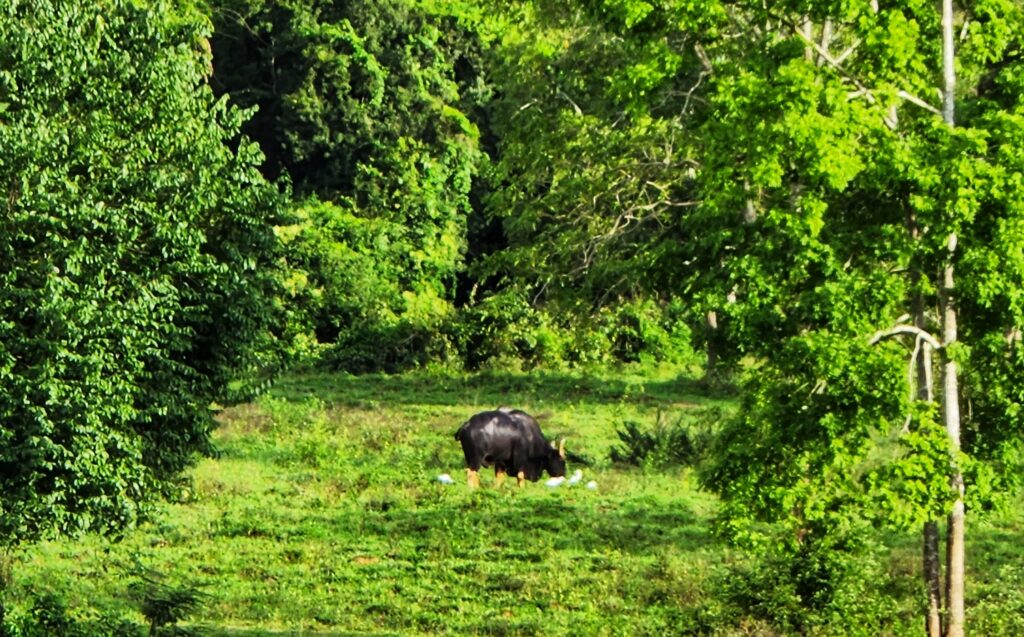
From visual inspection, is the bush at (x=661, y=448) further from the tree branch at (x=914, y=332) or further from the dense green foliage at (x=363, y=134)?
the dense green foliage at (x=363, y=134)

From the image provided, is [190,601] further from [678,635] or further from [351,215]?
[351,215]

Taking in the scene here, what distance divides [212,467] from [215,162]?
10024 mm

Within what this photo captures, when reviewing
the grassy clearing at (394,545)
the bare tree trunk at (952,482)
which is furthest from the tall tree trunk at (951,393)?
the grassy clearing at (394,545)

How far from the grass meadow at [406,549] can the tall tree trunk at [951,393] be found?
1725mm

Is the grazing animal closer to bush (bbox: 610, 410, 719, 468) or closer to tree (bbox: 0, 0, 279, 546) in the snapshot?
bush (bbox: 610, 410, 719, 468)

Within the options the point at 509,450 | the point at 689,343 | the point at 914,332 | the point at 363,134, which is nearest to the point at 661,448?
the point at 509,450

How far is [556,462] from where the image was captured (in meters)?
31.1

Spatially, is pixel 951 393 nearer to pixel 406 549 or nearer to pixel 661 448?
pixel 406 549

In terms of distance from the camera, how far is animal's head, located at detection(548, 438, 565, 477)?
1221 inches

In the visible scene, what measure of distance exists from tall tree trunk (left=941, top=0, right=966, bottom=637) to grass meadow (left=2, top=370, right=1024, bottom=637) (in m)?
1.73

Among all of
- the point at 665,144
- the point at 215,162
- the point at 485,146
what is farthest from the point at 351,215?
the point at 215,162

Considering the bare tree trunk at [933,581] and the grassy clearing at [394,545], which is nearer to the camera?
the bare tree trunk at [933,581]

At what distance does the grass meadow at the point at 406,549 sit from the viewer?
2300 centimetres

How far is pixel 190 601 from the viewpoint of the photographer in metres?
Result: 20.2
